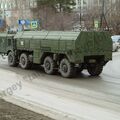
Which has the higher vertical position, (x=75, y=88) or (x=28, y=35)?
(x=28, y=35)

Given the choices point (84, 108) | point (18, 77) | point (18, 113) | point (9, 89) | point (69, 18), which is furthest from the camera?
point (69, 18)

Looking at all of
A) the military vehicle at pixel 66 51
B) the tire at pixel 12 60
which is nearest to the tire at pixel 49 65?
the military vehicle at pixel 66 51

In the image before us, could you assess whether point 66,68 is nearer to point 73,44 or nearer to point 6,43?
point 73,44

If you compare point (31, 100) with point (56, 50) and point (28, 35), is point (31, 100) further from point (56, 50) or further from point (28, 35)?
point (28, 35)

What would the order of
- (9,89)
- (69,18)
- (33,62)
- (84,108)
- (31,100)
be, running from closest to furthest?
(84,108), (31,100), (9,89), (33,62), (69,18)

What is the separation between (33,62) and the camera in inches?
826

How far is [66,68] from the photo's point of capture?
18.6 m

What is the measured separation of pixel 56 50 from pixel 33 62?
241cm

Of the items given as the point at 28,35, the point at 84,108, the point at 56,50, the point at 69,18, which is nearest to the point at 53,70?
the point at 56,50

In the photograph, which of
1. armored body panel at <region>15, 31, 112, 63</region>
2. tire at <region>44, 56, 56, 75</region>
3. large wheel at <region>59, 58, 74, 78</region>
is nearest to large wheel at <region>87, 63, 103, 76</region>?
armored body panel at <region>15, 31, 112, 63</region>

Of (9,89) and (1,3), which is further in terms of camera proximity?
(1,3)

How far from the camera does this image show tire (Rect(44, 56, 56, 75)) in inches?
765

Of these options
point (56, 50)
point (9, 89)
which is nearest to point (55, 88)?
point (9, 89)

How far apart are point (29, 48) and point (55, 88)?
599 centimetres
